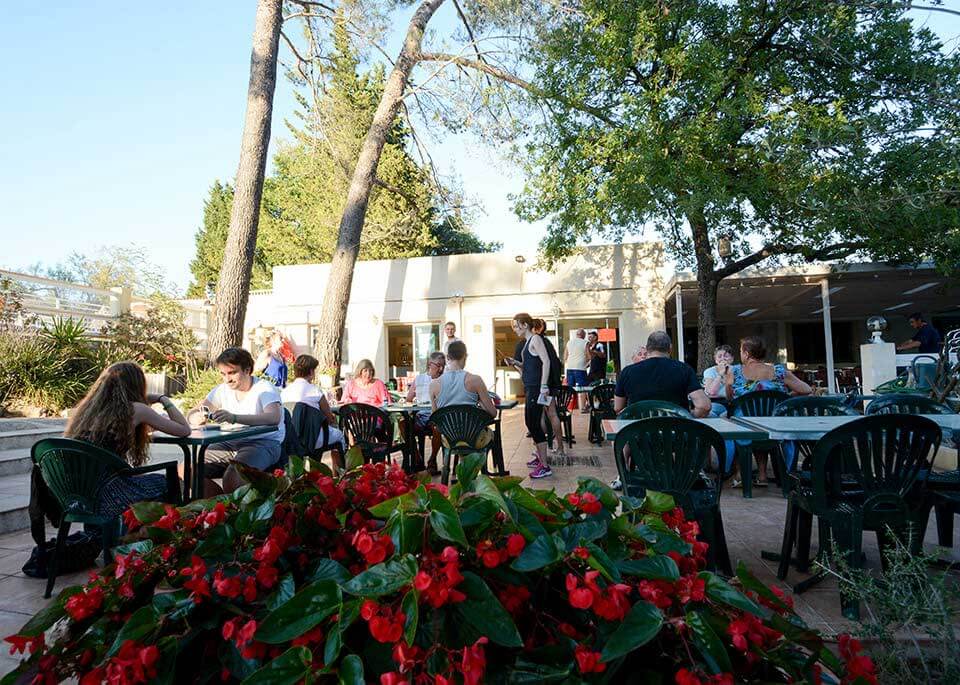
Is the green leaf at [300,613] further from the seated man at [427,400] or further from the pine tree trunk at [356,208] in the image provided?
the pine tree trunk at [356,208]

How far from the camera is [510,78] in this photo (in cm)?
1220

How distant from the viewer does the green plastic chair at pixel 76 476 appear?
9.63 ft

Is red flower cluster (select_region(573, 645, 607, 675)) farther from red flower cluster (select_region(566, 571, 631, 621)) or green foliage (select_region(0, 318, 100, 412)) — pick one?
green foliage (select_region(0, 318, 100, 412))

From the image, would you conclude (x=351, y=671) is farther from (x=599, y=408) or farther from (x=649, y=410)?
(x=599, y=408)

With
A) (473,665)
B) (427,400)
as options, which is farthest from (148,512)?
(427,400)

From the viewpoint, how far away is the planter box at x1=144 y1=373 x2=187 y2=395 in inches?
370

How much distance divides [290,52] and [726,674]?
13.5 meters

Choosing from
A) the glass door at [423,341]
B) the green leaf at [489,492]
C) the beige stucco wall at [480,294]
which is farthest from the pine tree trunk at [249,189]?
the green leaf at [489,492]

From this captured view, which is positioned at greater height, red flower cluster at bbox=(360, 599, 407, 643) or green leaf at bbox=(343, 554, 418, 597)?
green leaf at bbox=(343, 554, 418, 597)

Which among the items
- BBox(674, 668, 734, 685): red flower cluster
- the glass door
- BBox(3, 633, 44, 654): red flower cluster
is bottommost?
BBox(3, 633, 44, 654): red flower cluster

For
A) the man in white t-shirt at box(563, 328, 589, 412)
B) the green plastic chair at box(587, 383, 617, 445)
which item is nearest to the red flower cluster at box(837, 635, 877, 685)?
the green plastic chair at box(587, 383, 617, 445)

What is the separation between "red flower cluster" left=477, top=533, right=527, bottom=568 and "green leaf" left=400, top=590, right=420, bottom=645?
0.09 m

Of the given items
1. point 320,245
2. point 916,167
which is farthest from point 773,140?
Result: point 320,245

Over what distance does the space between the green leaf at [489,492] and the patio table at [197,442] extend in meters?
3.10
